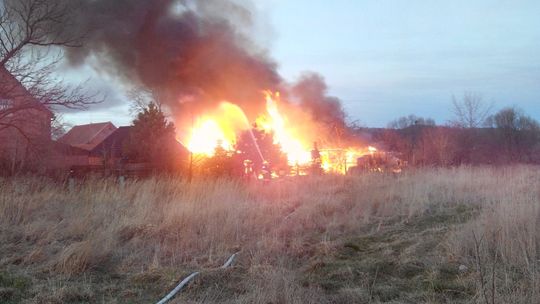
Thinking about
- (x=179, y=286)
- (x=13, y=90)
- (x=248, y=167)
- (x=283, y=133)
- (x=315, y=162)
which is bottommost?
(x=179, y=286)

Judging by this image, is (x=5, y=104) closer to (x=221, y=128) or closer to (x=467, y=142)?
(x=221, y=128)

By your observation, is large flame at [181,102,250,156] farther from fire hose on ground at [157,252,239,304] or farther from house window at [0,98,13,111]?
fire hose on ground at [157,252,239,304]

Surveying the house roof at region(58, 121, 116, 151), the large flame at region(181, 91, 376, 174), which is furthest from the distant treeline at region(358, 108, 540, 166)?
the house roof at region(58, 121, 116, 151)

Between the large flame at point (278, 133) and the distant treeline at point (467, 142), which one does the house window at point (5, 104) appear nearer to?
the large flame at point (278, 133)

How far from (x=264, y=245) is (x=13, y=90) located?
38.4 feet

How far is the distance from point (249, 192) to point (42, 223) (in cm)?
472

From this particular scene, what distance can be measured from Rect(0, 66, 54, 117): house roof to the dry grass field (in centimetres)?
469

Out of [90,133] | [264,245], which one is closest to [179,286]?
[264,245]

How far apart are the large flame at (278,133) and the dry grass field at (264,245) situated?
12.2 meters

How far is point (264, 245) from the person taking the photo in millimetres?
5988

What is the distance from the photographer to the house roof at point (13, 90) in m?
13.8

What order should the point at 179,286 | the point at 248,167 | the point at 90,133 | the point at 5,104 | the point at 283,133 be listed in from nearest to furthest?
the point at 179,286, the point at 5,104, the point at 248,167, the point at 283,133, the point at 90,133

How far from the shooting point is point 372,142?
33.0 m

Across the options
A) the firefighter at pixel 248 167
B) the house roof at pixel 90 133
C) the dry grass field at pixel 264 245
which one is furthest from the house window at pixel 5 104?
the house roof at pixel 90 133
